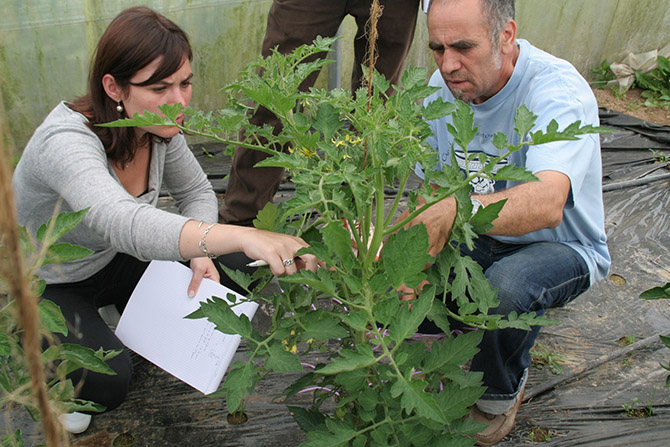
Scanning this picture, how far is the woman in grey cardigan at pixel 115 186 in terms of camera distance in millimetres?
1311

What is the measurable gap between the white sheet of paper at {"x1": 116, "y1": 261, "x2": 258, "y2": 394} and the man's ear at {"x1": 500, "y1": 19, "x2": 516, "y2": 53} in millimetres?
1010

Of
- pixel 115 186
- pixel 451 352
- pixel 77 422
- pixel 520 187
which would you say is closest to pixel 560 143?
pixel 520 187

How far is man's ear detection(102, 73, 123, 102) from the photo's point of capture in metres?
1.59

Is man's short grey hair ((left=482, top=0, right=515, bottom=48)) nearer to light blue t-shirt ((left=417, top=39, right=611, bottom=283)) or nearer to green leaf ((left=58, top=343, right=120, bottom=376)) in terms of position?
light blue t-shirt ((left=417, top=39, right=611, bottom=283))

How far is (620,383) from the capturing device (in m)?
1.84

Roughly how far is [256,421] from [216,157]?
1.80 metres

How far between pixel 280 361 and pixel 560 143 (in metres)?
0.94

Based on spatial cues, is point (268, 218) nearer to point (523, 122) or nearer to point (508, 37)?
point (523, 122)

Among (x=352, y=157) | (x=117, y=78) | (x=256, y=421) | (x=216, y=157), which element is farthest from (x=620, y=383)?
(x=216, y=157)

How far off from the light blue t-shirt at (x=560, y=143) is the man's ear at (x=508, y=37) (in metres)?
0.06

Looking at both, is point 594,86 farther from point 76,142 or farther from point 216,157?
point 76,142

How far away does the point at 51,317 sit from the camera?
34.2 inches

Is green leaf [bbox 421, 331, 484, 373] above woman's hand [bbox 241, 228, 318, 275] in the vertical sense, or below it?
below

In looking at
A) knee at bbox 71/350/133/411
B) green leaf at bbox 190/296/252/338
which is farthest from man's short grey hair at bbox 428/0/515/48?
knee at bbox 71/350/133/411
